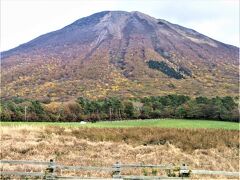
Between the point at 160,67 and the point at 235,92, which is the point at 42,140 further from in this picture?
the point at 160,67

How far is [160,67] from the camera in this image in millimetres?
187375

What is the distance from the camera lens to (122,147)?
2884cm

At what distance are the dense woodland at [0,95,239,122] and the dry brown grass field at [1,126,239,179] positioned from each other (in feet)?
118

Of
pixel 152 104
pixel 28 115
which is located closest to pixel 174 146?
pixel 28 115

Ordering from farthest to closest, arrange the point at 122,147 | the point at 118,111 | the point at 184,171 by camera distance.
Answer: the point at 118,111 → the point at 122,147 → the point at 184,171

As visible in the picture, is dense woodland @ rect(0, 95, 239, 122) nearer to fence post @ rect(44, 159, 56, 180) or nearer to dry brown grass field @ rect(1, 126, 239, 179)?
dry brown grass field @ rect(1, 126, 239, 179)

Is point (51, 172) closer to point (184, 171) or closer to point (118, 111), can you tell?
point (184, 171)

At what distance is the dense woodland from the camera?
72750mm

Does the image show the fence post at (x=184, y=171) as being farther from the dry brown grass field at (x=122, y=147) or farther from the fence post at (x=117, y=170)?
the dry brown grass field at (x=122, y=147)

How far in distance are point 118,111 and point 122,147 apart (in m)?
54.3

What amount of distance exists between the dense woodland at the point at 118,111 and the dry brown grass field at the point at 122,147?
3608cm

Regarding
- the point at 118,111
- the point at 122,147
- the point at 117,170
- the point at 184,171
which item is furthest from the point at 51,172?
the point at 118,111

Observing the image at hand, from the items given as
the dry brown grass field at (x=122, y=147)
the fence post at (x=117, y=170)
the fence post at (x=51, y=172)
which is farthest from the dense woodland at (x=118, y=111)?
the fence post at (x=117, y=170)

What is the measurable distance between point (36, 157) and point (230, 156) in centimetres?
1169
